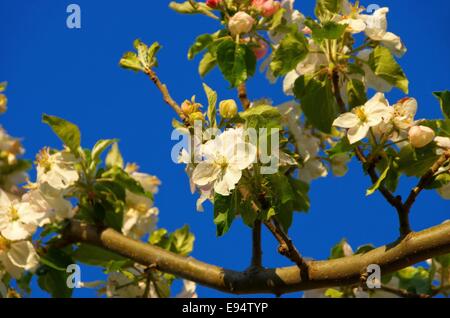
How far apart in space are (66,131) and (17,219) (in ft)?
0.76

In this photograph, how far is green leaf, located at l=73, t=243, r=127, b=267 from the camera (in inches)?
76.0

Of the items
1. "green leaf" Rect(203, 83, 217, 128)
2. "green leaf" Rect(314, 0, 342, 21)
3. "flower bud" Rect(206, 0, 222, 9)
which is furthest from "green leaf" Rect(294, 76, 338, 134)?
"green leaf" Rect(203, 83, 217, 128)

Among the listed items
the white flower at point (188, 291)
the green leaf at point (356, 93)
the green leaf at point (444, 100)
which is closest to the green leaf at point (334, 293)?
the white flower at point (188, 291)

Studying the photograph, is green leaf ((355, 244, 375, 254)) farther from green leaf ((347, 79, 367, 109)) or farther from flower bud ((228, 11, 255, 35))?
flower bud ((228, 11, 255, 35))

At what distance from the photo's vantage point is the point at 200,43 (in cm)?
183

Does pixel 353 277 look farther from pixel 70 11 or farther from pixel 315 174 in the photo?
pixel 70 11

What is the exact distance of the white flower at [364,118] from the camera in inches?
59.4

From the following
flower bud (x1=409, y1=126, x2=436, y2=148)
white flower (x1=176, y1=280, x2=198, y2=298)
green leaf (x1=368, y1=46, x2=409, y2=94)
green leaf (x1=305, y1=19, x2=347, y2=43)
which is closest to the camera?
flower bud (x1=409, y1=126, x2=436, y2=148)

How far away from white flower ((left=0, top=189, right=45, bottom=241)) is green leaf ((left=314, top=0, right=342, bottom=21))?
0.78 m

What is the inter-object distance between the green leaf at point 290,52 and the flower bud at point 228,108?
30cm

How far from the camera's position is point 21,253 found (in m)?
1.77

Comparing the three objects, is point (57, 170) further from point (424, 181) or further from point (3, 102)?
point (424, 181)

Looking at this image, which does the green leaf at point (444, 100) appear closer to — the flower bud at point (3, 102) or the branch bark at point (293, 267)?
the branch bark at point (293, 267)

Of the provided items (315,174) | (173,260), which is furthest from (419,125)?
(173,260)
